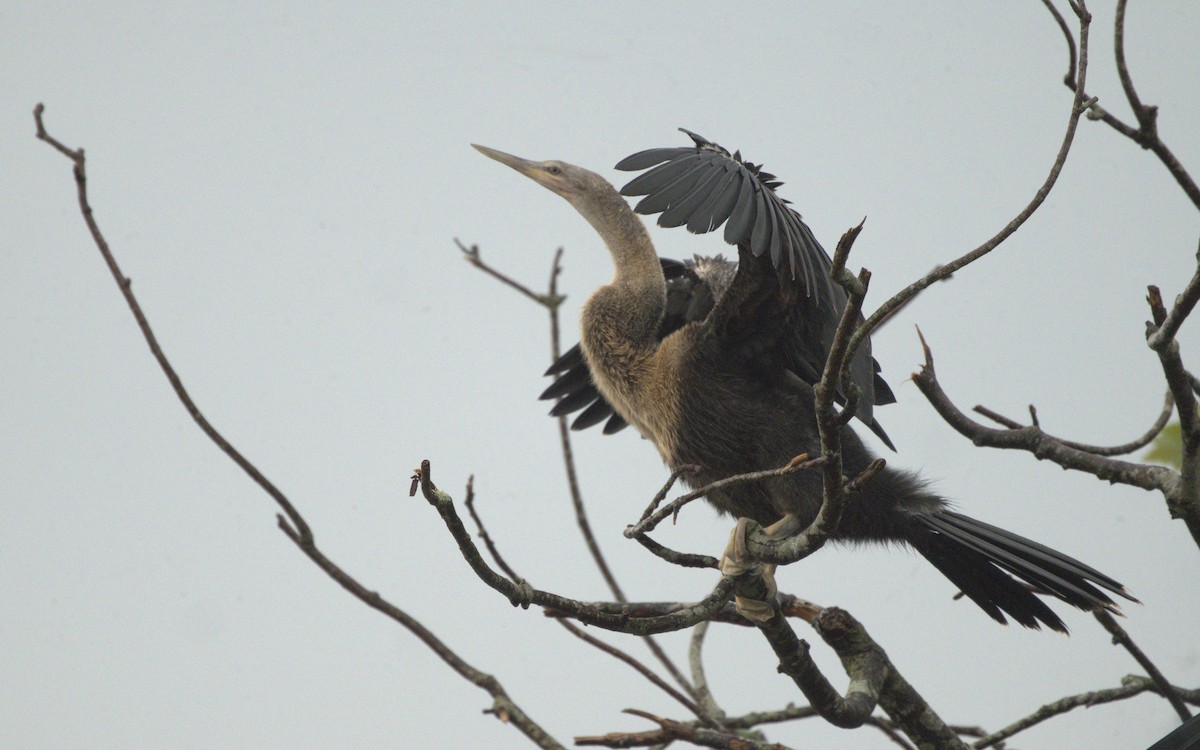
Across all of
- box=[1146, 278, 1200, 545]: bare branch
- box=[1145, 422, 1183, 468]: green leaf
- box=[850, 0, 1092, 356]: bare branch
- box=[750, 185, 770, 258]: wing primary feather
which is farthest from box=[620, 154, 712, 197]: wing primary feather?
box=[1145, 422, 1183, 468]: green leaf

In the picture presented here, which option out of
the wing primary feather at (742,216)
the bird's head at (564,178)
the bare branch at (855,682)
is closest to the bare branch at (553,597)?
the bare branch at (855,682)

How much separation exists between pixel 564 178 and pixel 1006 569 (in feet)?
5.03

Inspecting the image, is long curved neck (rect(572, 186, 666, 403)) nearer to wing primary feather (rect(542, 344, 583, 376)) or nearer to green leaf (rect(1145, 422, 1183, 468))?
wing primary feather (rect(542, 344, 583, 376))

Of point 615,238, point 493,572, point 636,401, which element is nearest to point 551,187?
point 615,238

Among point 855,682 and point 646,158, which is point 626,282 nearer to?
point 646,158

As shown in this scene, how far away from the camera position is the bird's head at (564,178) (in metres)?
2.93

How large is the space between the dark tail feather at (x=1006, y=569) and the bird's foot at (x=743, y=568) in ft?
1.58

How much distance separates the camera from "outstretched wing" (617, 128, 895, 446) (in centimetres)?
192

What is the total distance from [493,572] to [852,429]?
1.28 metres

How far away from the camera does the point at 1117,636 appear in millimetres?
2238

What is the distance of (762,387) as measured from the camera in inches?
92.4

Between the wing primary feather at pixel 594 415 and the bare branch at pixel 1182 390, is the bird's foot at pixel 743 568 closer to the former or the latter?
the bare branch at pixel 1182 390

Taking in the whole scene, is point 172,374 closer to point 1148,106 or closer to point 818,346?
point 818,346

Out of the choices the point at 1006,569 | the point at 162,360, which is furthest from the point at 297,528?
the point at 1006,569
